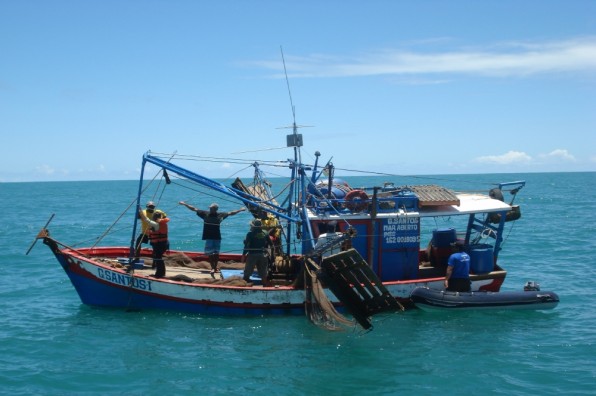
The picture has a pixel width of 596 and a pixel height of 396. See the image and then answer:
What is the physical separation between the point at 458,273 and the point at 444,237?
66.7 inches

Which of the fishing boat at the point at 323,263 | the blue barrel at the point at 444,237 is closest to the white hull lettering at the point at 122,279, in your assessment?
the fishing boat at the point at 323,263

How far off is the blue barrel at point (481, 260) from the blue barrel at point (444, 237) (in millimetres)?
785

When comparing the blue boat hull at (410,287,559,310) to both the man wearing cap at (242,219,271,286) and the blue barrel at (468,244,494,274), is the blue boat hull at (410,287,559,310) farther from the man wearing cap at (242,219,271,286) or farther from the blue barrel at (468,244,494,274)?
the man wearing cap at (242,219,271,286)

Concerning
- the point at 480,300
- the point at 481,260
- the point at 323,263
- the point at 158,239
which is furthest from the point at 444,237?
the point at 158,239

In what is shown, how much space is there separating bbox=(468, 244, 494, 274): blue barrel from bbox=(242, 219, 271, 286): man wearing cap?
4799 mm

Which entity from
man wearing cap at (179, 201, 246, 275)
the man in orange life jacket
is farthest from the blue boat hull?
the man in orange life jacket

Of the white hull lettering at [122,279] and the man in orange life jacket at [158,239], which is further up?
the man in orange life jacket at [158,239]

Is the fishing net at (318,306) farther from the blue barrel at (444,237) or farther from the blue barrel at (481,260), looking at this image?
the blue barrel at (444,237)

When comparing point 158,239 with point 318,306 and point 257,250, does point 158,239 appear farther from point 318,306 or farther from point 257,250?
point 318,306

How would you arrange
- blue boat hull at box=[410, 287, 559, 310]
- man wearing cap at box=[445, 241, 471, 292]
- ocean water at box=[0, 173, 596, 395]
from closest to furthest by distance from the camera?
ocean water at box=[0, 173, 596, 395] < blue boat hull at box=[410, 287, 559, 310] < man wearing cap at box=[445, 241, 471, 292]

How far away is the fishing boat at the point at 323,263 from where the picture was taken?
14.3 metres

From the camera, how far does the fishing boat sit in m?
14.3

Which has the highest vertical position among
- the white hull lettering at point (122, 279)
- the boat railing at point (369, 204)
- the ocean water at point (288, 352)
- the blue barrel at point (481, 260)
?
the boat railing at point (369, 204)

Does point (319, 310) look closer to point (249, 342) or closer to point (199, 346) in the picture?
point (249, 342)
